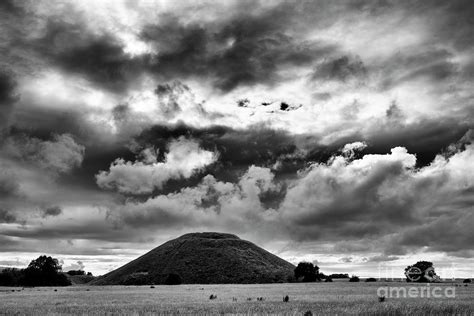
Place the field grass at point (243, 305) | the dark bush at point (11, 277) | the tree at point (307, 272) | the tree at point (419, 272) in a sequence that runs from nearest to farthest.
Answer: the field grass at point (243, 305), the tree at point (419, 272), the dark bush at point (11, 277), the tree at point (307, 272)

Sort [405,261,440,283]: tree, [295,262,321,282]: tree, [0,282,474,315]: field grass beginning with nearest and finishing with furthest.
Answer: [0,282,474,315]: field grass < [405,261,440,283]: tree < [295,262,321,282]: tree

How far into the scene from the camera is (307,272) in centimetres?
15762

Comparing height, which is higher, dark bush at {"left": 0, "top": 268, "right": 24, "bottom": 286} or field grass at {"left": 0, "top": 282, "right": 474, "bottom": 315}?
field grass at {"left": 0, "top": 282, "right": 474, "bottom": 315}

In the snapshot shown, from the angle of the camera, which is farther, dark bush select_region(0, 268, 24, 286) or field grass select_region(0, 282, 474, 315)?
dark bush select_region(0, 268, 24, 286)

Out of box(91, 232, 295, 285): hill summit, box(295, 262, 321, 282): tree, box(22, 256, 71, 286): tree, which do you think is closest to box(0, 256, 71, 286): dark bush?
box(22, 256, 71, 286): tree

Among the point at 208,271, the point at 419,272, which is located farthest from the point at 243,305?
the point at 208,271

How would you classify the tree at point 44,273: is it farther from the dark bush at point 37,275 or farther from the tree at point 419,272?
the tree at point 419,272

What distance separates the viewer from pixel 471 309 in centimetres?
2691

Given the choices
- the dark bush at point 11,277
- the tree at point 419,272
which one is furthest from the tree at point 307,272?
the dark bush at point 11,277

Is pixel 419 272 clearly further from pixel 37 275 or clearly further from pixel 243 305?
pixel 37 275

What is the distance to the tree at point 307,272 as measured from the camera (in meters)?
157

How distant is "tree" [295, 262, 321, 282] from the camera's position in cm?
15685

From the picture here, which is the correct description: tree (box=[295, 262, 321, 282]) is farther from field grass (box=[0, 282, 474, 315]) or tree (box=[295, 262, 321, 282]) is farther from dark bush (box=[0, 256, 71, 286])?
field grass (box=[0, 282, 474, 315])

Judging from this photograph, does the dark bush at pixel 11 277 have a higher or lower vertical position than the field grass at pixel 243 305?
lower
